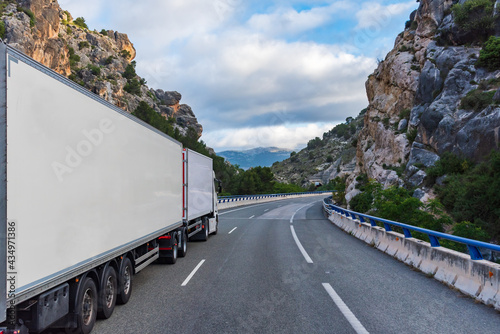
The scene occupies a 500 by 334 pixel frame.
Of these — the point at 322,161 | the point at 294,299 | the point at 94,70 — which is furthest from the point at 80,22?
the point at 294,299

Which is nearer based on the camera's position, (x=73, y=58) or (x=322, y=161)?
(x=73, y=58)

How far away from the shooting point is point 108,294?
20.2 ft

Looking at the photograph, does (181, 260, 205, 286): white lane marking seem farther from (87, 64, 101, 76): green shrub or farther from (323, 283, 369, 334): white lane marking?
(87, 64, 101, 76): green shrub

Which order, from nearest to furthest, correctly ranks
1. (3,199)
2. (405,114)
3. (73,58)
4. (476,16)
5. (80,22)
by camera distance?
(3,199), (476,16), (405,114), (73,58), (80,22)

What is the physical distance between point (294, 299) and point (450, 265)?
3788 millimetres

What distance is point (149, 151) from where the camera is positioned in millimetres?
8211

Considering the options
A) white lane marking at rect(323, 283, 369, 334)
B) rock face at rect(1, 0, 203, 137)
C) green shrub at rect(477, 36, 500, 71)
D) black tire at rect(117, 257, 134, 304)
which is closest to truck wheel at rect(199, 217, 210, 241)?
black tire at rect(117, 257, 134, 304)

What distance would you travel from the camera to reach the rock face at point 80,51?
230 feet

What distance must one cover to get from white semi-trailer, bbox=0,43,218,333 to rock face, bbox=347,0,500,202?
29740 mm

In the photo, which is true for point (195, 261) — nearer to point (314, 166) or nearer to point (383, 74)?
point (383, 74)

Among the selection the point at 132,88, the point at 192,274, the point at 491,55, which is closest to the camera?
the point at 192,274

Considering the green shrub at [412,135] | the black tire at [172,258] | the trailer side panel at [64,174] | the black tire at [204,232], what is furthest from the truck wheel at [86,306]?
the green shrub at [412,135]

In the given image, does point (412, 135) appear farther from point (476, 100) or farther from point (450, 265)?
point (450, 265)

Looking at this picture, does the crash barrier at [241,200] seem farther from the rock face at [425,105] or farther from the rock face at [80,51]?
the rock face at [80,51]
